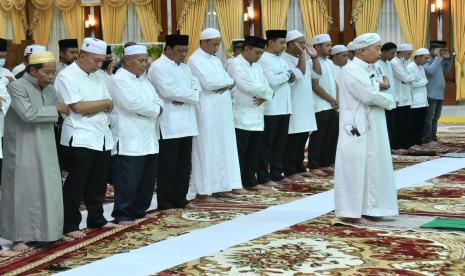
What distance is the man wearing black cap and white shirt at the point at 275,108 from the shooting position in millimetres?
8359

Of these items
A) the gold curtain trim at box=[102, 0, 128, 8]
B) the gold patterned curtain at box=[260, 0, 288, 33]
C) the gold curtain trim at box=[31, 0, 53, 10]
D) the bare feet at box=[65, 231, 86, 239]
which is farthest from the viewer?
the gold curtain trim at box=[31, 0, 53, 10]

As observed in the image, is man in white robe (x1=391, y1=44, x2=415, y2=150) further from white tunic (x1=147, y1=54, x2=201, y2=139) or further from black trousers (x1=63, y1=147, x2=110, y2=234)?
black trousers (x1=63, y1=147, x2=110, y2=234)

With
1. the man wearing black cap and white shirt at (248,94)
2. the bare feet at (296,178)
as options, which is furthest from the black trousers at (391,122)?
the man wearing black cap and white shirt at (248,94)

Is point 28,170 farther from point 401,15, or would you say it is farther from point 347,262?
point 401,15

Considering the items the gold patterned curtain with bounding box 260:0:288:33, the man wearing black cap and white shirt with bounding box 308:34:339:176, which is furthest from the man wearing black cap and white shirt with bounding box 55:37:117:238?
the gold patterned curtain with bounding box 260:0:288:33

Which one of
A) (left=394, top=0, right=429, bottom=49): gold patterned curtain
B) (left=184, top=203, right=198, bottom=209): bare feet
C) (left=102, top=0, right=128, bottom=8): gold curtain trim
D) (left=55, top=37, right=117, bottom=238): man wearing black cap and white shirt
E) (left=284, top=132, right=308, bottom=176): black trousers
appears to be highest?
(left=102, top=0, right=128, bottom=8): gold curtain trim

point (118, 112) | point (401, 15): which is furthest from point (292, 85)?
point (401, 15)

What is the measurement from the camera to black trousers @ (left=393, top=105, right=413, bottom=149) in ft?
38.3

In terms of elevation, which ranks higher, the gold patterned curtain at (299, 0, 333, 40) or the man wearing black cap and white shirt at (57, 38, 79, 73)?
the gold patterned curtain at (299, 0, 333, 40)

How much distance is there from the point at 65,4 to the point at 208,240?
16281 mm

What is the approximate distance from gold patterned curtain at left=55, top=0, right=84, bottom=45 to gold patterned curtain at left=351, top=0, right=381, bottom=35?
688cm

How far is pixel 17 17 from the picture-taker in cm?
2109

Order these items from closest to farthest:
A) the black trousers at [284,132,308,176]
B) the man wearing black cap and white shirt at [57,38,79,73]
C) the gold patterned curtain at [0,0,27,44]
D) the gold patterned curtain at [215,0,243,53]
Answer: the man wearing black cap and white shirt at [57,38,79,73], the black trousers at [284,132,308,176], the gold patterned curtain at [215,0,243,53], the gold patterned curtain at [0,0,27,44]

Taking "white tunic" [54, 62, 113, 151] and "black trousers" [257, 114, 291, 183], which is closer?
"white tunic" [54, 62, 113, 151]
